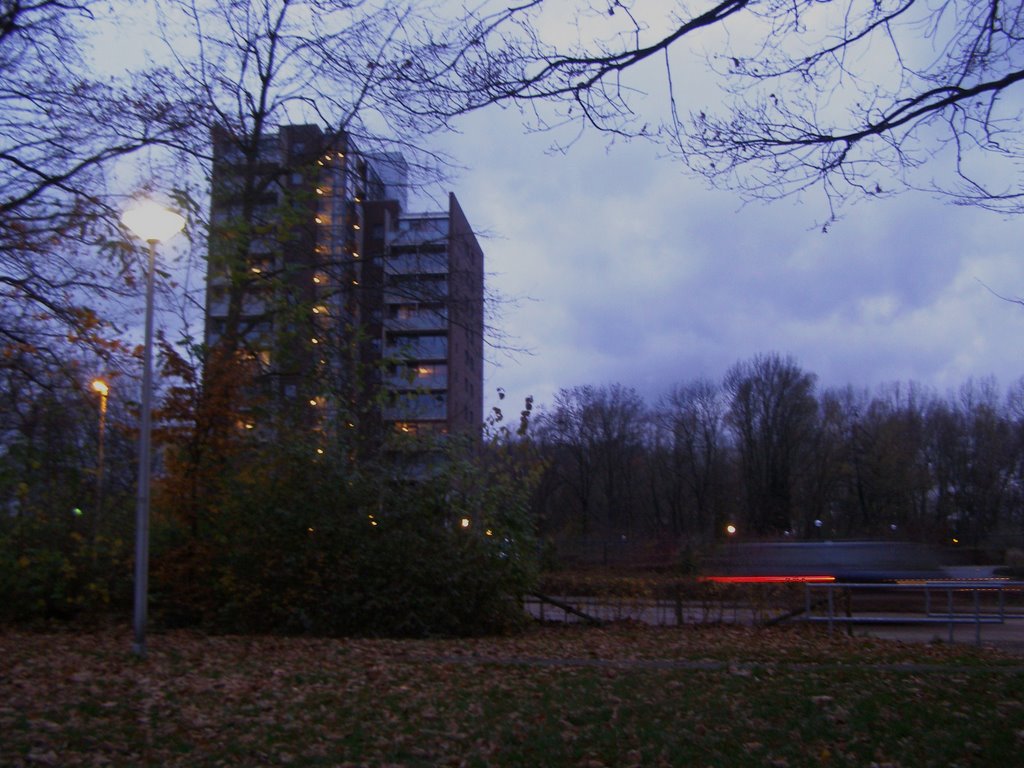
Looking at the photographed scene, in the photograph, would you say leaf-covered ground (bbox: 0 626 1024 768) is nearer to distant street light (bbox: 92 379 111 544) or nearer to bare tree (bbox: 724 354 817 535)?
distant street light (bbox: 92 379 111 544)

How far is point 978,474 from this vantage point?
65938mm

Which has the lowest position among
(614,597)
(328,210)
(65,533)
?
(614,597)

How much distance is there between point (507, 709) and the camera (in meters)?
9.04

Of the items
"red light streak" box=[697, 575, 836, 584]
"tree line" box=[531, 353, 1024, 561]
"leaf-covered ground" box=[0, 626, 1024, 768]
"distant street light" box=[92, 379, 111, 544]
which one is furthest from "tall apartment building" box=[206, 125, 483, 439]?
"tree line" box=[531, 353, 1024, 561]

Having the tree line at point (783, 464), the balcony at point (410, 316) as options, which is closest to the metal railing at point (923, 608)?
the balcony at point (410, 316)

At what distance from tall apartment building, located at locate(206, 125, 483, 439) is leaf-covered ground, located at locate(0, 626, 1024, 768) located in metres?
8.05

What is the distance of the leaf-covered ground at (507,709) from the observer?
24.8ft

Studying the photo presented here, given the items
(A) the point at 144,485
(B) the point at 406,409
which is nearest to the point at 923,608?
(B) the point at 406,409

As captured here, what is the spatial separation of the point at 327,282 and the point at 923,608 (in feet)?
44.8

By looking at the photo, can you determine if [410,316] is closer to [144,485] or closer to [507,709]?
[144,485]

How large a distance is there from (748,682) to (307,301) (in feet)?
39.8

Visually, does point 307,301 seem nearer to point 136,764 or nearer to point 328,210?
point 328,210

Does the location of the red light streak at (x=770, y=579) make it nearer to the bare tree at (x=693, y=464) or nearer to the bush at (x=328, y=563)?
the bush at (x=328, y=563)

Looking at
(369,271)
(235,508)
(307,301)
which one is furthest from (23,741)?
(369,271)
